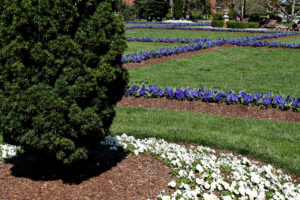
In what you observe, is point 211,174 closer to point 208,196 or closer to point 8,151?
point 208,196

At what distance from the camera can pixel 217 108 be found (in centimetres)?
704

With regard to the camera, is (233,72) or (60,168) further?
(233,72)

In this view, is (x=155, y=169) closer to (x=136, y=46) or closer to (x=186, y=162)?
(x=186, y=162)

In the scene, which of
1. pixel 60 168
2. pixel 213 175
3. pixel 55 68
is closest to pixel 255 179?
pixel 213 175

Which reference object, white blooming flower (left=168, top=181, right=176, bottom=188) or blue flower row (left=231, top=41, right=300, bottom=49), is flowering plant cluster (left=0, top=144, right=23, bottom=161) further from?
blue flower row (left=231, top=41, right=300, bottom=49)

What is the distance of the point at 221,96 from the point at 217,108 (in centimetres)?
32

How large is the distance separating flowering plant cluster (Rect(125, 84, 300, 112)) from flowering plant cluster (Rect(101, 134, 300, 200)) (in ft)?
8.19

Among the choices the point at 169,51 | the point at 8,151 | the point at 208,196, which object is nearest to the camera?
the point at 208,196

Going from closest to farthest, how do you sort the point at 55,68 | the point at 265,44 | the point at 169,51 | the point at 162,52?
the point at 55,68, the point at 162,52, the point at 169,51, the point at 265,44

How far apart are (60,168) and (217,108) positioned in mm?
4199

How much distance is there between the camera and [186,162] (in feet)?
13.4

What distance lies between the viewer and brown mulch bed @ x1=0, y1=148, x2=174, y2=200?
11.0 ft

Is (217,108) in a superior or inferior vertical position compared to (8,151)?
inferior

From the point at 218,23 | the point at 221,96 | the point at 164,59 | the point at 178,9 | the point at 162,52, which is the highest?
the point at 178,9
